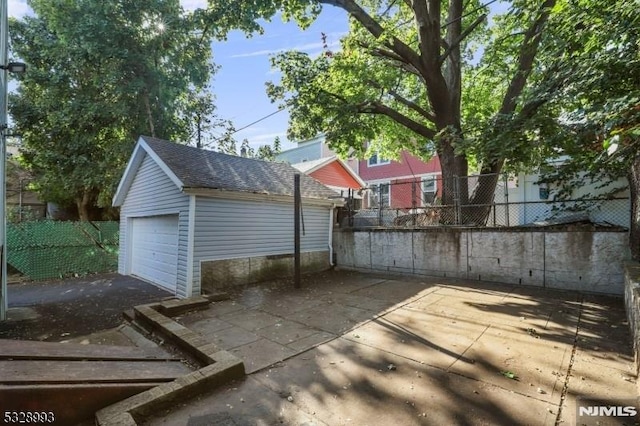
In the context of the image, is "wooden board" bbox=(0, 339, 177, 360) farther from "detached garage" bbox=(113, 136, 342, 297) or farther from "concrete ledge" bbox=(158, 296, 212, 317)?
"detached garage" bbox=(113, 136, 342, 297)

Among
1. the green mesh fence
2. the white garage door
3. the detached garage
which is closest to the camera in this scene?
the detached garage

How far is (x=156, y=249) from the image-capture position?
887 centimetres

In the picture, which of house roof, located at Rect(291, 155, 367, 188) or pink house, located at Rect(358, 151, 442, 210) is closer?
pink house, located at Rect(358, 151, 442, 210)

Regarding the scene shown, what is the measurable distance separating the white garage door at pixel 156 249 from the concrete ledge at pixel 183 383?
12.6 ft

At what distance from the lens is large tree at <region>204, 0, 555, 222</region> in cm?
892

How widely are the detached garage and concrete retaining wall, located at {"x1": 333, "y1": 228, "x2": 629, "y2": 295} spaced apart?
6.49 ft

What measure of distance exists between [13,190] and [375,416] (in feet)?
70.2

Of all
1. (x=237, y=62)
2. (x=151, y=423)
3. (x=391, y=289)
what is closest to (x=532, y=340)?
(x=391, y=289)

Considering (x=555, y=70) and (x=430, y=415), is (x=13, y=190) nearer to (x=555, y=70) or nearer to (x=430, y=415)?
(x=430, y=415)

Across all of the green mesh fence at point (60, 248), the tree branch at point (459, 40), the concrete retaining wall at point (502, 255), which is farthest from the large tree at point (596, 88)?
the green mesh fence at point (60, 248)

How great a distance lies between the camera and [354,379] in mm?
3359

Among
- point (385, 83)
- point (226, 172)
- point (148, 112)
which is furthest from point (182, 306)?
point (148, 112)

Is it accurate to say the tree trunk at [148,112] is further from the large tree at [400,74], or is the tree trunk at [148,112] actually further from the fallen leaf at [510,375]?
the fallen leaf at [510,375]

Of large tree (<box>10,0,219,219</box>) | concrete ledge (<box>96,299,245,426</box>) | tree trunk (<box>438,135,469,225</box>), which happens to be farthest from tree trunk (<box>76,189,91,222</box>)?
tree trunk (<box>438,135,469,225</box>)
